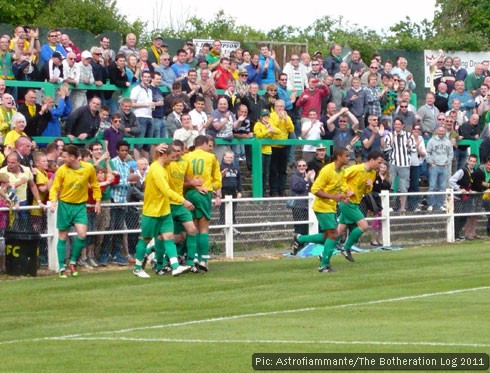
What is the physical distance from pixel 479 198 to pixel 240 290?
13.0m

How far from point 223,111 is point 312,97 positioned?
3.47 m

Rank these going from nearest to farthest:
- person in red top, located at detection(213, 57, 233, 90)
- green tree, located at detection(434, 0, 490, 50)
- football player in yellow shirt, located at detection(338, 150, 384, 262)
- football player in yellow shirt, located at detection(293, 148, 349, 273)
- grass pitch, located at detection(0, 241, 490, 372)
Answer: grass pitch, located at detection(0, 241, 490, 372)
football player in yellow shirt, located at detection(293, 148, 349, 273)
football player in yellow shirt, located at detection(338, 150, 384, 262)
person in red top, located at detection(213, 57, 233, 90)
green tree, located at detection(434, 0, 490, 50)

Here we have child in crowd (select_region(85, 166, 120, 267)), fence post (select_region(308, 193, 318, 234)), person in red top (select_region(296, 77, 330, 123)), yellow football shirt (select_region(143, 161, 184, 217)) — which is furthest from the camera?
person in red top (select_region(296, 77, 330, 123))

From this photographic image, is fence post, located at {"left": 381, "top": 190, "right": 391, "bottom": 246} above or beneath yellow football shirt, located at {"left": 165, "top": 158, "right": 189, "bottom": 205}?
beneath

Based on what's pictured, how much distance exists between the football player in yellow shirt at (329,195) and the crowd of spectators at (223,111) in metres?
3.90

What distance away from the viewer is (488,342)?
38.8ft

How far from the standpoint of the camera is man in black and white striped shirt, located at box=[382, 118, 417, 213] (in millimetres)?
28875

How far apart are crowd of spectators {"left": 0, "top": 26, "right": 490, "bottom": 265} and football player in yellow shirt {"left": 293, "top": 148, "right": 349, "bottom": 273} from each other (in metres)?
3.90

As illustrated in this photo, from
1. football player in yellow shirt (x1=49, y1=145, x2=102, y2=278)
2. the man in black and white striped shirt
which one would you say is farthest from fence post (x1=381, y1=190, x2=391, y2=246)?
football player in yellow shirt (x1=49, y1=145, x2=102, y2=278)

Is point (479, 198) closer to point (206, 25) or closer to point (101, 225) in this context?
point (101, 225)

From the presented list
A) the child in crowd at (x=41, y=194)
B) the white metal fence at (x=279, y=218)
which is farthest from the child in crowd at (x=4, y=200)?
the child in crowd at (x=41, y=194)

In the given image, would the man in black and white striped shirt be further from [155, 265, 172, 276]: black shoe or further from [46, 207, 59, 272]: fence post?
[46, 207, 59, 272]: fence post

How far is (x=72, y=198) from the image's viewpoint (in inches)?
775
